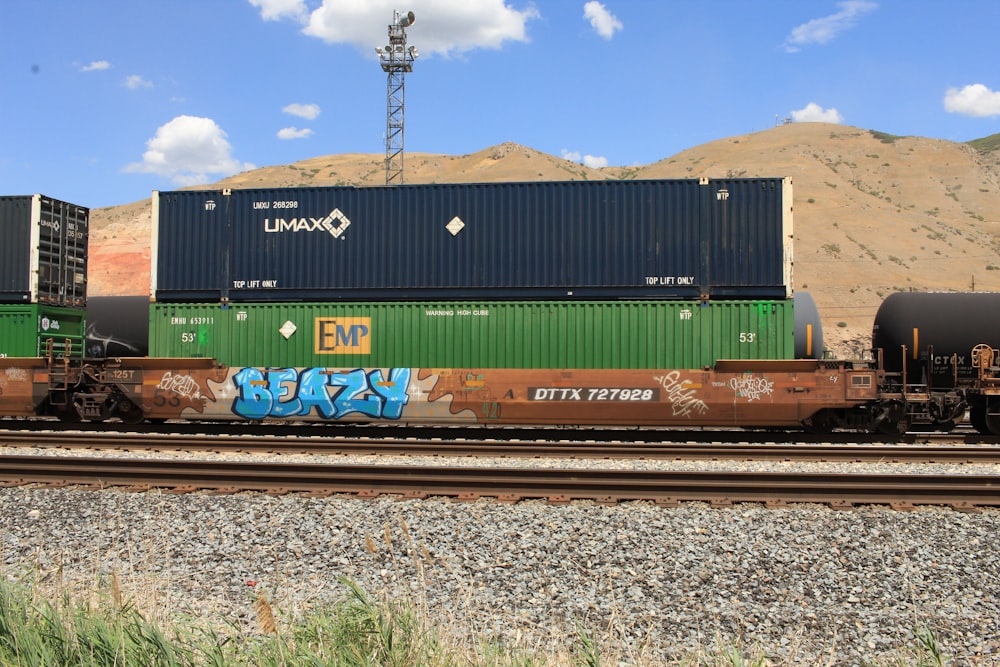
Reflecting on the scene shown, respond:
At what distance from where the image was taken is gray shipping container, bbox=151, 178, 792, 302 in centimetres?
1348

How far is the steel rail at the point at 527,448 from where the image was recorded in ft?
36.8

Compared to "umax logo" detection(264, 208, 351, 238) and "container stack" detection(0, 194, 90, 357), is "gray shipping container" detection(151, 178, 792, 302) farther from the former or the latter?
"container stack" detection(0, 194, 90, 357)

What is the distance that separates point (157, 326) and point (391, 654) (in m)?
12.6

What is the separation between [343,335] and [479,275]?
308 centimetres

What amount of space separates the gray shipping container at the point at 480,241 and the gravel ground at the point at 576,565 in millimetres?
6847

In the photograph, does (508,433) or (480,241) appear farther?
(508,433)

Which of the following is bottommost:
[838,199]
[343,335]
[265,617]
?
[265,617]

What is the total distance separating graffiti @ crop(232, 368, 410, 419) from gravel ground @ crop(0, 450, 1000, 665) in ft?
18.9

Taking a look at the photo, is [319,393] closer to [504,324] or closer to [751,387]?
[504,324]

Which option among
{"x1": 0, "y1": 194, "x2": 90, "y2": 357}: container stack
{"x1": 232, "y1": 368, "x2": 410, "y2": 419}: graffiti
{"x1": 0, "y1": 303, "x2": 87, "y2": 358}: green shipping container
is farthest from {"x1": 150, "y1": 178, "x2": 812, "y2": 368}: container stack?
{"x1": 0, "y1": 194, "x2": 90, "y2": 357}: container stack

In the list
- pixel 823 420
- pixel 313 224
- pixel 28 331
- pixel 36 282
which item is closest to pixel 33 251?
pixel 36 282

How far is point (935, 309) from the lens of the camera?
13711 millimetres

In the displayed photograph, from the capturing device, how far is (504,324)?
539 inches

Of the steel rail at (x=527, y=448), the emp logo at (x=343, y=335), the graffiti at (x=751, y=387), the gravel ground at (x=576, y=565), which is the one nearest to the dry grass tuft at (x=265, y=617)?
the gravel ground at (x=576, y=565)
